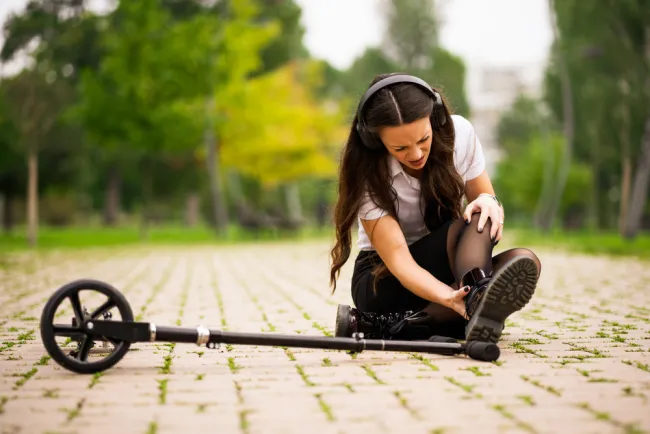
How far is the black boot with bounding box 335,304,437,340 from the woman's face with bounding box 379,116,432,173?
84 centimetres

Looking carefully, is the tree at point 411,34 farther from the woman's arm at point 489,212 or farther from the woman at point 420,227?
the woman's arm at point 489,212

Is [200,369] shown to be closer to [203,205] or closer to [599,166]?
[599,166]

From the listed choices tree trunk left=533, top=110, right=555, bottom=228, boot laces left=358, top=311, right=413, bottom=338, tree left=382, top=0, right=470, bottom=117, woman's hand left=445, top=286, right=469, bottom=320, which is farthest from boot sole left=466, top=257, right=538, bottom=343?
tree left=382, top=0, right=470, bottom=117

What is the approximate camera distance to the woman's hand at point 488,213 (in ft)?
13.9

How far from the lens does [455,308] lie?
4238 mm

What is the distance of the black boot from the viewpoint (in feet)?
15.1

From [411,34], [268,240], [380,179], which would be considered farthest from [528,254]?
[411,34]

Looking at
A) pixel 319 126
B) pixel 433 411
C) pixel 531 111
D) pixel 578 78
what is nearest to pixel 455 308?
pixel 433 411

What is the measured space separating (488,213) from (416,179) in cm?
52

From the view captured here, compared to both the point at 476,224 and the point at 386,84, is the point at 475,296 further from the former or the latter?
the point at 386,84

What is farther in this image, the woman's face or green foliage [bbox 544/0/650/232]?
green foliage [bbox 544/0/650/232]

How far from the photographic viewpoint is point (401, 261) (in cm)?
441

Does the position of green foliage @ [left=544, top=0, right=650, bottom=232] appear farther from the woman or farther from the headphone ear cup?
the headphone ear cup

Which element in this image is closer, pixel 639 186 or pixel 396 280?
pixel 396 280
